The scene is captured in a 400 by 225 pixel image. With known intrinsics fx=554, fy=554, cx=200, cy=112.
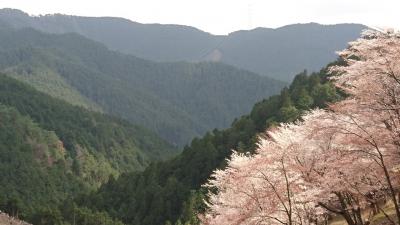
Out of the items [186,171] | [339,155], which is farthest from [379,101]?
[186,171]

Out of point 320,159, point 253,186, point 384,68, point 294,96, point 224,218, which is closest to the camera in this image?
point 384,68

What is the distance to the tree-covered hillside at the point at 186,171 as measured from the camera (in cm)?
11188

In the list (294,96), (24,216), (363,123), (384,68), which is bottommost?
(24,216)

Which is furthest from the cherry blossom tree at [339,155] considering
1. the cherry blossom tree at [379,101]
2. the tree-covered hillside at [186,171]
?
the tree-covered hillside at [186,171]

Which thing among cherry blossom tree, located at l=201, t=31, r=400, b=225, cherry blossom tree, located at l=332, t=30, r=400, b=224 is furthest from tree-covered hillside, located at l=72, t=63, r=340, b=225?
cherry blossom tree, located at l=332, t=30, r=400, b=224

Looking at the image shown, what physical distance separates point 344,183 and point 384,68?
6.22 metres

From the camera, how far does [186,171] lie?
126375 millimetres

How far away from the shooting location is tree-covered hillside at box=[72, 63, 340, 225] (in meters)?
112

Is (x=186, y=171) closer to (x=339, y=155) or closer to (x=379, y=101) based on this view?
(x=339, y=155)

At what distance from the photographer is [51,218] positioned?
105188 millimetres

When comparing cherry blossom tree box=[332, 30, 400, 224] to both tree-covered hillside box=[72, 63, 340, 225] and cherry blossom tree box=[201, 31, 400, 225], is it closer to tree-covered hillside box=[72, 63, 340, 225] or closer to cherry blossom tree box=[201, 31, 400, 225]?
cherry blossom tree box=[201, 31, 400, 225]

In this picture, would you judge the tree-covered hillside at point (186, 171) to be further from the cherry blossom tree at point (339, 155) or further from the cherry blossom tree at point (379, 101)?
the cherry blossom tree at point (379, 101)

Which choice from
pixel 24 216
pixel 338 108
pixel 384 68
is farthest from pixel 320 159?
pixel 24 216

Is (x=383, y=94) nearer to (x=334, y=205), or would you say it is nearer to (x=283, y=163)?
(x=283, y=163)
